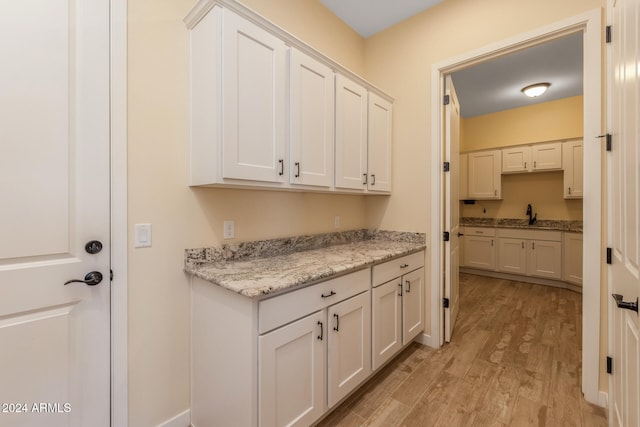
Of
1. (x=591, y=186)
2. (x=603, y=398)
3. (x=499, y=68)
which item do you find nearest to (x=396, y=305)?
(x=603, y=398)

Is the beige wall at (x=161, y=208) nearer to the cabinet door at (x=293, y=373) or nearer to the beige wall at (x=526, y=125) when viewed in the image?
the cabinet door at (x=293, y=373)

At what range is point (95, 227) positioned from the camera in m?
1.28

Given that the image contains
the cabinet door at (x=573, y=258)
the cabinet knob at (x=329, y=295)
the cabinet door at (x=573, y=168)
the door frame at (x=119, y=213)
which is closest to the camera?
the door frame at (x=119, y=213)

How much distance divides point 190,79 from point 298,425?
1.89 meters

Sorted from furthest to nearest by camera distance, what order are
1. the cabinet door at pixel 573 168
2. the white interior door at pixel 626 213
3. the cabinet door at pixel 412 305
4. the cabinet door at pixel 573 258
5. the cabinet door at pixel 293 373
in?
the cabinet door at pixel 573 168 < the cabinet door at pixel 573 258 < the cabinet door at pixel 412 305 < the cabinet door at pixel 293 373 < the white interior door at pixel 626 213

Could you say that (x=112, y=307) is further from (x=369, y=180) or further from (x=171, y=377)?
(x=369, y=180)

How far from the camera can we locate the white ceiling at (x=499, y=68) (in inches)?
97.1

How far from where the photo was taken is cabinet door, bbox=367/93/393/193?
7.84 ft

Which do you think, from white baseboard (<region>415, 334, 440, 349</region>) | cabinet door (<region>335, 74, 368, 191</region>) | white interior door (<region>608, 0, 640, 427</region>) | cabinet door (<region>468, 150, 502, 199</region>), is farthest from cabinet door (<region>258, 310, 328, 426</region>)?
cabinet door (<region>468, 150, 502, 199</region>)

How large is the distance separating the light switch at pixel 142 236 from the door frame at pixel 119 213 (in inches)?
2.1

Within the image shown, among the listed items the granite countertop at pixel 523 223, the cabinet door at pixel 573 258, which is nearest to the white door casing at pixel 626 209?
the cabinet door at pixel 573 258

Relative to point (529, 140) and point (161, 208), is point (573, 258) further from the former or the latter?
point (161, 208)

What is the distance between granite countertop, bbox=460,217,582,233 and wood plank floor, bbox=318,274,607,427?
5.57 feet

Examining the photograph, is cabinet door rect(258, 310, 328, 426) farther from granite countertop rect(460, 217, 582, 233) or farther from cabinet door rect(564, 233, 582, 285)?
granite countertop rect(460, 217, 582, 233)
